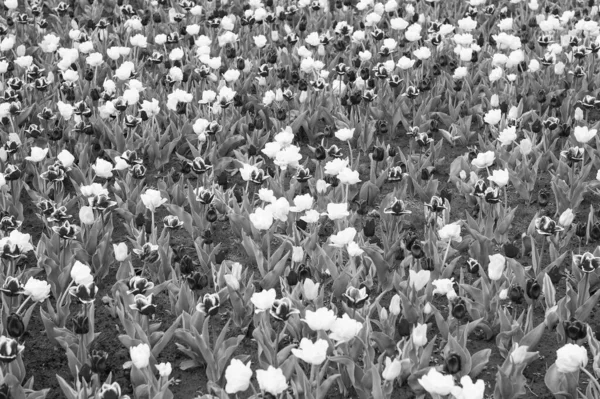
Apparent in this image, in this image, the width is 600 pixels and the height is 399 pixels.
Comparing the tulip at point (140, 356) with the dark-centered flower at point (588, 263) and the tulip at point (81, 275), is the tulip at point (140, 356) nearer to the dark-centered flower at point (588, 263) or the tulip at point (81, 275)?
the tulip at point (81, 275)

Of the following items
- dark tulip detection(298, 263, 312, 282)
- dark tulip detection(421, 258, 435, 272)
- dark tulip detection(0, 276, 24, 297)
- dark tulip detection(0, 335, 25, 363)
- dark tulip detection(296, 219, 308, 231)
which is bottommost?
dark tulip detection(296, 219, 308, 231)

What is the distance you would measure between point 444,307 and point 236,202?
1.47 metres

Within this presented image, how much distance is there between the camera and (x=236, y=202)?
5.20 m

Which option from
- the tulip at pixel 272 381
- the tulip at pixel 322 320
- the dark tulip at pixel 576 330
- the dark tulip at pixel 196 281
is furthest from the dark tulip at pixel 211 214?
the dark tulip at pixel 576 330

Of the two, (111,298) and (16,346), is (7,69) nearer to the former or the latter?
(111,298)

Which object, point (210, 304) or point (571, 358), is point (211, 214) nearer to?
point (210, 304)

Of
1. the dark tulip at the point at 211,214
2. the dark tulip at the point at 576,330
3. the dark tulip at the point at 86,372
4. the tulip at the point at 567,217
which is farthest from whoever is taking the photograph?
the dark tulip at the point at 211,214

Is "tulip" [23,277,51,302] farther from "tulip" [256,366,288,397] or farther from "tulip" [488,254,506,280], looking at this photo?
"tulip" [488,254,506,280]

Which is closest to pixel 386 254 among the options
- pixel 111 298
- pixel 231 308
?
pixel 231 308

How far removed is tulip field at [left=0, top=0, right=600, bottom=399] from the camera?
3.77m

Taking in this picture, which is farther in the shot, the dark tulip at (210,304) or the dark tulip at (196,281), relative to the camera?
the dark tulip at (196,281)

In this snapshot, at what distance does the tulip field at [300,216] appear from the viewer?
3773mm

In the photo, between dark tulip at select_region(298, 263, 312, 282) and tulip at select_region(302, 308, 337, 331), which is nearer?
tulip at select_region(302, 308, 337, 331)

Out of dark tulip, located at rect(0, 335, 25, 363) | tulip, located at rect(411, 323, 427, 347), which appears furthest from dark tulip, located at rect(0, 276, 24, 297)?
tulip, located at rect(411, 323, 427, 347)
